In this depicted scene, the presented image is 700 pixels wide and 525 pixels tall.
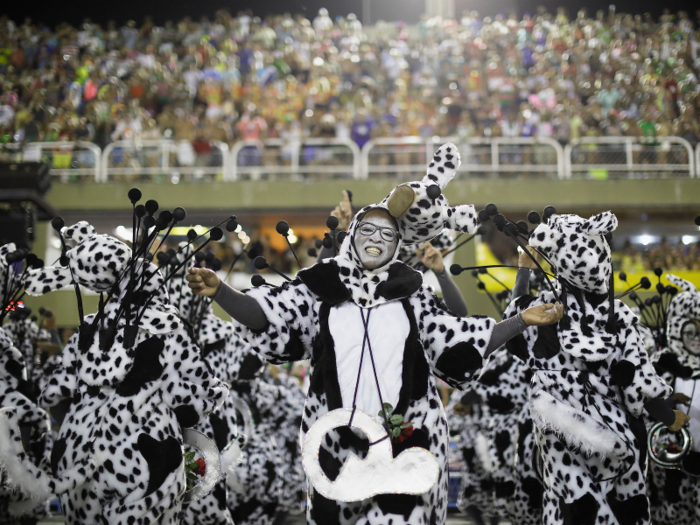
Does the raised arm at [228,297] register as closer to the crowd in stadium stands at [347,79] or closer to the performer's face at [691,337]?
the performer's face at [691,337]

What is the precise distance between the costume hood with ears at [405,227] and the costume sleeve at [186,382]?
931 millimetres

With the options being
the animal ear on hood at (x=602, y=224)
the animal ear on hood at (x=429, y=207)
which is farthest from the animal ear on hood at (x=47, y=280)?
the animal ear on hood at (x=602, y=224)

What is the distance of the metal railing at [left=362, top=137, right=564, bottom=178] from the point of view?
12.3 meters

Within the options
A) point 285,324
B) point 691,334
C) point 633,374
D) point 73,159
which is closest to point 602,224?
point 633,374

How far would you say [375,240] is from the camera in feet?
10.6

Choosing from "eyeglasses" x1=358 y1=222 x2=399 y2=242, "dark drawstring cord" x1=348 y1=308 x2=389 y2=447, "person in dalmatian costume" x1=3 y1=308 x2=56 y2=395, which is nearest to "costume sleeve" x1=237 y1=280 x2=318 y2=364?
"dark drawstring cord" x1=348 y1=308 x2=389 y2=447

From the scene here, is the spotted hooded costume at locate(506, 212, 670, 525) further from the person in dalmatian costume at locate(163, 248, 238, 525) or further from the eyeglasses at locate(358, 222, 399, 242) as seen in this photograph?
the person in dalmatian costume at locate(163, 248, 238, 525)

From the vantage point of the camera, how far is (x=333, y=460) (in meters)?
2.99

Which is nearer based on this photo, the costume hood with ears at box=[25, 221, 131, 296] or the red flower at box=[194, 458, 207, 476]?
the costume hood with ears at box=[25, 221, 131, 296]

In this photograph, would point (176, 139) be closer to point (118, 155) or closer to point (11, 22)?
point (118, 155)

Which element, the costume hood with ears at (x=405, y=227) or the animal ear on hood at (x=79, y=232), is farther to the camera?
the animal ear on hood at (x=79, y=232)

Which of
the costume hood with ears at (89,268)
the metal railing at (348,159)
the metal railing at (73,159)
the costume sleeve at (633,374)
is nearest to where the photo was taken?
the costume hood with ears at (89,268)

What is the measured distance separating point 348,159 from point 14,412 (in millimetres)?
9414

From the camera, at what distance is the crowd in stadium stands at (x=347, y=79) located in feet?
43.4
